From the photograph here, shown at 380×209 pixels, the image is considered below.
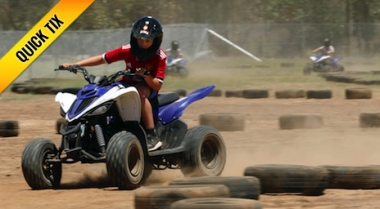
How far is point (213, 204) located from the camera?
520cm

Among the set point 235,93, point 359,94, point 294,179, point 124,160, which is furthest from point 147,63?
point 235,93

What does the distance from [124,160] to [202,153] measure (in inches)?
54.4

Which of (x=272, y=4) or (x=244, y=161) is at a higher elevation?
(x=272, y=4)

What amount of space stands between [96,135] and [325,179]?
Result: 228cm

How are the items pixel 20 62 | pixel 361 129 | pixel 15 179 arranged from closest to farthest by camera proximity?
pixel 15 179 < pixel 361 129 < pixel 20 62

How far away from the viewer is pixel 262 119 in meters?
15.7

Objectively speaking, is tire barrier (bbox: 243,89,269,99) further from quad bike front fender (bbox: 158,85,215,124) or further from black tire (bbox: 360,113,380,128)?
quad bike front fender (bbox: 158,85,215,124)

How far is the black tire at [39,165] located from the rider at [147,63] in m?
0.92

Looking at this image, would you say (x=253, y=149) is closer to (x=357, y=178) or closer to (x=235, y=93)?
(x=357, y=178)

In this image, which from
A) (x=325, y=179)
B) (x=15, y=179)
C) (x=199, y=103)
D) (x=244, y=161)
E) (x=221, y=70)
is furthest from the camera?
(x=221, y=70)

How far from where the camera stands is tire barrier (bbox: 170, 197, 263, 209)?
17.0 ft

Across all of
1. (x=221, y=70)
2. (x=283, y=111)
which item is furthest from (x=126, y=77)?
(x=221, y=70)

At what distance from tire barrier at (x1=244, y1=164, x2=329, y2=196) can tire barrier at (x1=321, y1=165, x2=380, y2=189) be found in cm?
26

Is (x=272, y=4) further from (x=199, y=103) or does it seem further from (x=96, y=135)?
(x=96, y=135)
